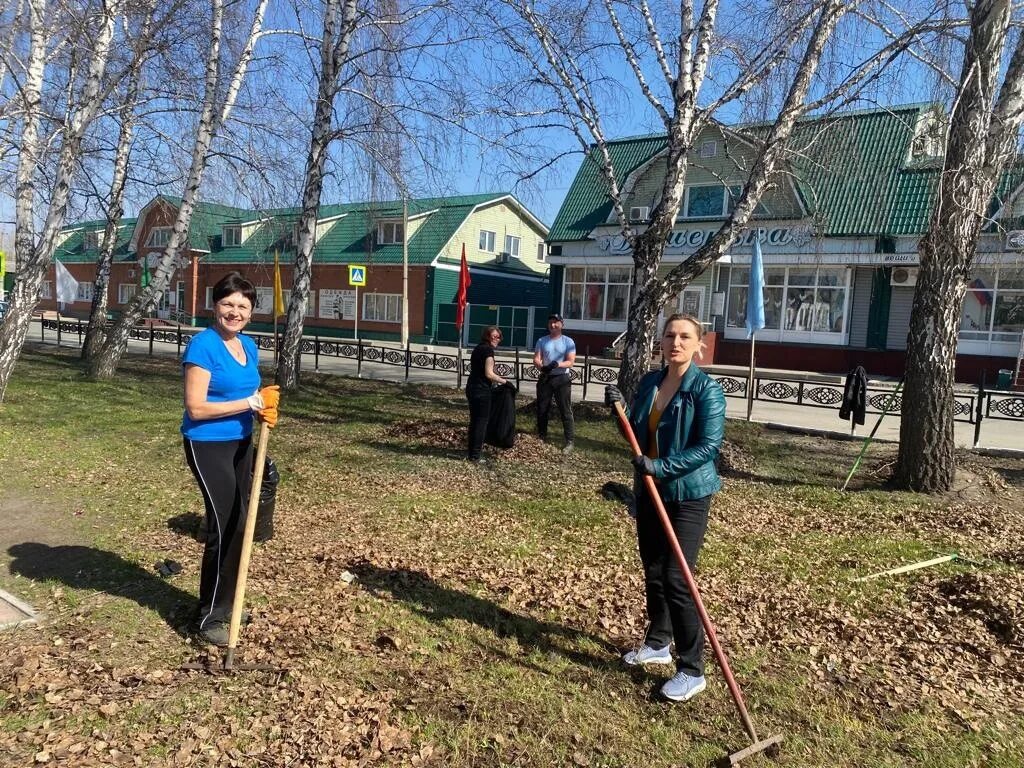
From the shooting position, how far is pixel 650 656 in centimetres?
367

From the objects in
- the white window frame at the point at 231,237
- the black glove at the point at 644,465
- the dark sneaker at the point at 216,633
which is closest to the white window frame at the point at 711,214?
the black glove at the point at 644,465

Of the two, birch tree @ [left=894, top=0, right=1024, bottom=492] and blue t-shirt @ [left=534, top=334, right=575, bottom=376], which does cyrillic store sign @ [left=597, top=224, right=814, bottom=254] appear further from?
birch tree @ [left=894, top=0, right=1024, bottom=492]

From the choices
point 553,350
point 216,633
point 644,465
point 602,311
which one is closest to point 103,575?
point 216,633

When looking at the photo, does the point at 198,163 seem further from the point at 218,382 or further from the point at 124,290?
the point at 124,290

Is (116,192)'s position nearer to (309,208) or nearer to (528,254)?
(309,208)

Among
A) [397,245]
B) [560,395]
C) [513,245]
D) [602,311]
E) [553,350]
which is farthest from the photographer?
[513,245]

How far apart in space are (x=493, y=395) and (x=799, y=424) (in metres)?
6.55

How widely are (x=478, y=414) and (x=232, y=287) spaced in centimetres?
469

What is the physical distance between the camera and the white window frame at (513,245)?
3634cm

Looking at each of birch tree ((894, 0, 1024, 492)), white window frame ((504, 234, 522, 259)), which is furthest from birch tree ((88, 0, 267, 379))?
white window frame ((504, 234, 522, 259))

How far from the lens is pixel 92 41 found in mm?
8938

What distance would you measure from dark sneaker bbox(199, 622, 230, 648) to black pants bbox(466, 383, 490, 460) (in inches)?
179

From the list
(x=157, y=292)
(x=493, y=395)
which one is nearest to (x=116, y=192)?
(x=157, y=292)

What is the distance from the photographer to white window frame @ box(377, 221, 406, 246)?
109 ft
